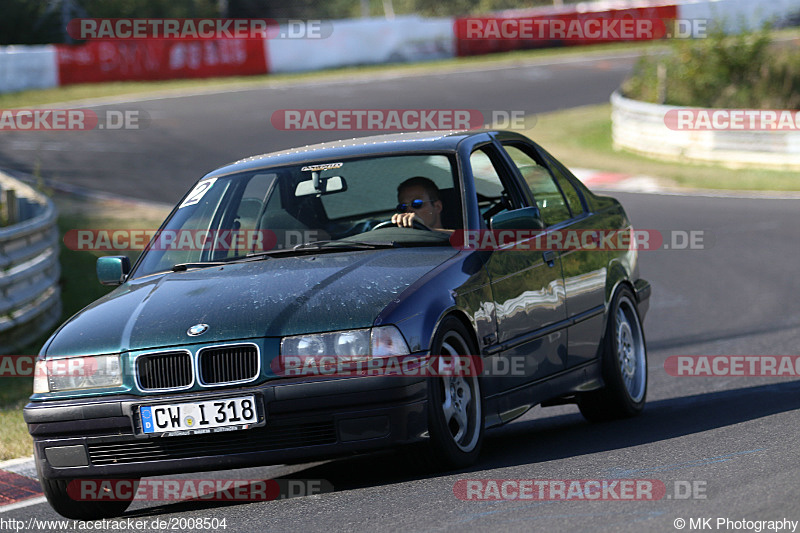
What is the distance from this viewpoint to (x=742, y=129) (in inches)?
891

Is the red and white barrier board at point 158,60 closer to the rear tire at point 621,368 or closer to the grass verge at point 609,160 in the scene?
the grass verge at point 609,160

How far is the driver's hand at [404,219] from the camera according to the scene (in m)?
6.32

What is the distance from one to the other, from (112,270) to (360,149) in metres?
1.41

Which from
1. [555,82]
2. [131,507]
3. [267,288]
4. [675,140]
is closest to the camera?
[267,288]

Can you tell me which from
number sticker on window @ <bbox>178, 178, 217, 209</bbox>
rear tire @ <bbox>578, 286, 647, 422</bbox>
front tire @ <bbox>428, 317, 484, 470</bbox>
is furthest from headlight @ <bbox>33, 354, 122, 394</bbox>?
rear tire @ <bbox>578, 286, 647, 422</bbox>

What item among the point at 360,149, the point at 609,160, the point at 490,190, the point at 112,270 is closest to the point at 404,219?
the point at 360,149

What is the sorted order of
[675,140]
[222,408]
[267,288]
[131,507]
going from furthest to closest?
[675,140], [131,507], [267,288], [222,408]

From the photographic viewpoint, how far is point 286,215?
21.4ft

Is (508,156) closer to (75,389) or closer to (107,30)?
(75,389)

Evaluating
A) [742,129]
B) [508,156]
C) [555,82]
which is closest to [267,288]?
[508,156]

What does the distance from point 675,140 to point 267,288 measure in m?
19.8

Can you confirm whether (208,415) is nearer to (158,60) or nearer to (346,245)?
(346,245)

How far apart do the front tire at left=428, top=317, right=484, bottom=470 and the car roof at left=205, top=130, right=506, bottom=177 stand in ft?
4.20

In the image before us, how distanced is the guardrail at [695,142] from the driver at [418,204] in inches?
653
